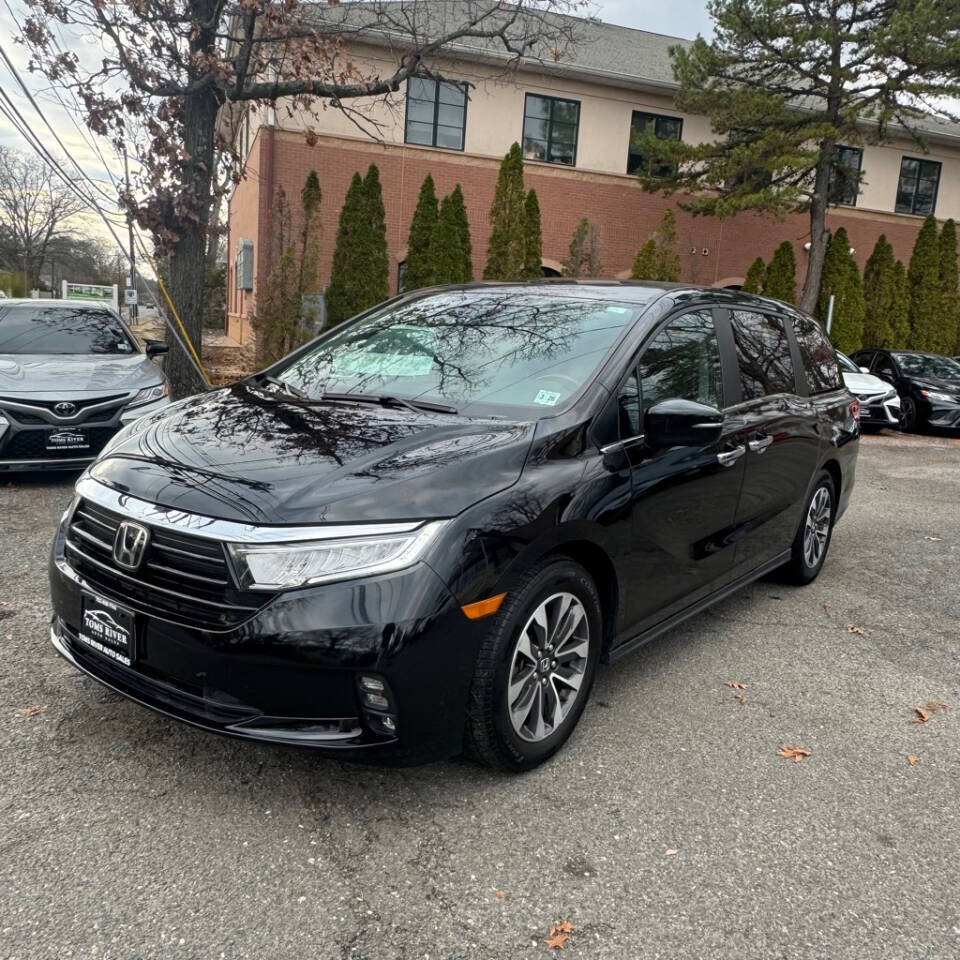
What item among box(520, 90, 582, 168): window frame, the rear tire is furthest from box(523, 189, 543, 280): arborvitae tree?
the rear tire

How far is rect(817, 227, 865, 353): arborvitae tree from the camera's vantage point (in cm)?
2177

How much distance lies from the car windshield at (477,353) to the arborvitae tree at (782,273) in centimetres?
1970

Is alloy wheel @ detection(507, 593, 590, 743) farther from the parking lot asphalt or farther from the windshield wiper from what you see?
the windshield wiper

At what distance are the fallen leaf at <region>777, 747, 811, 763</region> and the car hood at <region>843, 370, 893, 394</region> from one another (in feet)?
39.2

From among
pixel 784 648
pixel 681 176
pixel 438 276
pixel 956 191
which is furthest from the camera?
pixel 956 191

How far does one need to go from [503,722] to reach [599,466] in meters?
0.99

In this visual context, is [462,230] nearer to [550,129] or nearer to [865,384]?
[550,129]

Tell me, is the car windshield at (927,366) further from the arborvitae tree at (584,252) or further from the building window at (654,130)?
the building window at (654,130)

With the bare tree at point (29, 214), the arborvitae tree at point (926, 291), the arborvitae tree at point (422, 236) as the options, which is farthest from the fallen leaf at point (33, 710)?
the bare tree at point (29, 214)

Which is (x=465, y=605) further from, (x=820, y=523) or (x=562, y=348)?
(x=820, y=523)

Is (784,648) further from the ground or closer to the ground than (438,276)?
closer to the ground

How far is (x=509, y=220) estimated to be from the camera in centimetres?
1869

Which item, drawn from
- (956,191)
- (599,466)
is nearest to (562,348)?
(599,466)

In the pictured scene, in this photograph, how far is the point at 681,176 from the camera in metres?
20.2
